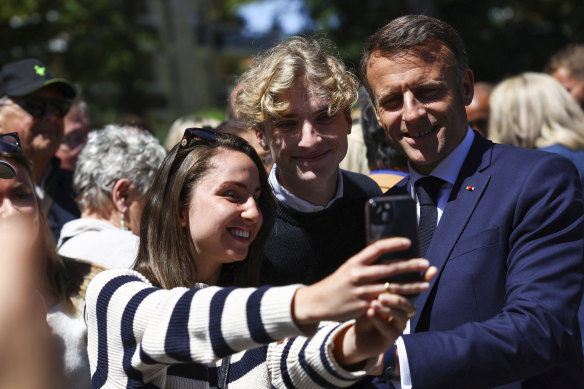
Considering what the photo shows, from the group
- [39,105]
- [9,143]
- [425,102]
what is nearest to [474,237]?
[425,102]

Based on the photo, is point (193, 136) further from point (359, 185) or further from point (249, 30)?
point (249, 30)

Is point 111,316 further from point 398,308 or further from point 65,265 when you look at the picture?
point 65,265

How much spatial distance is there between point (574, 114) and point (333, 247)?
2.55 m

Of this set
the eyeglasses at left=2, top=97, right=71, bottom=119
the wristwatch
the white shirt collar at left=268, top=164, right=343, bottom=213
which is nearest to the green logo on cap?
the eyeglasses at left=2, top=97, right=71, bottom=119

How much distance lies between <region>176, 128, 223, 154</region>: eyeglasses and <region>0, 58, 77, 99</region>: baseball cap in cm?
246

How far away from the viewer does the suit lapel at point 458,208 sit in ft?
9.02

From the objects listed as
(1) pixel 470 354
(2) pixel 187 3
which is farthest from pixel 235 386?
(2) pixel 187 3

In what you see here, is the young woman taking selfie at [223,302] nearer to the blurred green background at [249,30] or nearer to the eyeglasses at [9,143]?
the eyeglasses at [9,143]

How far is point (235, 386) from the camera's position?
2.62m

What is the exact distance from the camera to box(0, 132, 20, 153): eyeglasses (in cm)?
342

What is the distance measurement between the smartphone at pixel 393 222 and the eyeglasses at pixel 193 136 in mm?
1129

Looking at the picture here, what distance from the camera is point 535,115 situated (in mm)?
5180

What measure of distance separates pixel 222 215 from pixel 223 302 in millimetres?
607

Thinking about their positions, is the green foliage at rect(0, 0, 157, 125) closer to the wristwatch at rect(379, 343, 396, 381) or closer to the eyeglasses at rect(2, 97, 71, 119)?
the eyeglasses at rect(2, 97, 71, 119)
